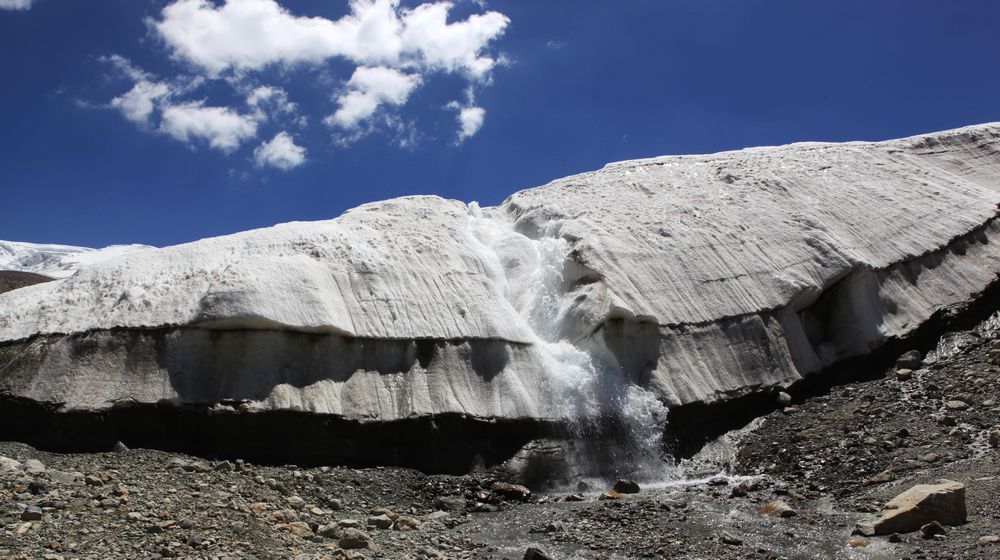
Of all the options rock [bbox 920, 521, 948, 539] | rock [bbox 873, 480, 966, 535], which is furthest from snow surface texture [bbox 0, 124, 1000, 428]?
rock [bbox 920, 521, 948, 539]

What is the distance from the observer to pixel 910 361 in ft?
68.8

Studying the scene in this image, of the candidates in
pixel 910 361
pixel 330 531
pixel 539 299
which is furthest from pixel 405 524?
pixel 910 361

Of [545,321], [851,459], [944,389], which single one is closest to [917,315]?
[944,389]

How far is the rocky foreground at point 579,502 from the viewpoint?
11.2 m

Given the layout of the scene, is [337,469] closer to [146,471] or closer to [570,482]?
[146,471]

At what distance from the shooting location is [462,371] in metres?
17.7

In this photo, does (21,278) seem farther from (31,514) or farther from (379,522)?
(31,514)

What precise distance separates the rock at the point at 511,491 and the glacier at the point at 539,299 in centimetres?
159

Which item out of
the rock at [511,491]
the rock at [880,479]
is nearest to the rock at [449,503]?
the rock at [511,491]

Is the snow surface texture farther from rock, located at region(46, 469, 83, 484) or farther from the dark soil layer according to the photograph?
the dark soil layer

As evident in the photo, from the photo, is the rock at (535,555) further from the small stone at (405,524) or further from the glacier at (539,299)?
the glacier at (539,299)

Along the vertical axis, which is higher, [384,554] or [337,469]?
[337,469]

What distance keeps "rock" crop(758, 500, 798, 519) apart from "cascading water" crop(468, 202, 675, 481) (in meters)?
3.31

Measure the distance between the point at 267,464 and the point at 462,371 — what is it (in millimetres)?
4323
